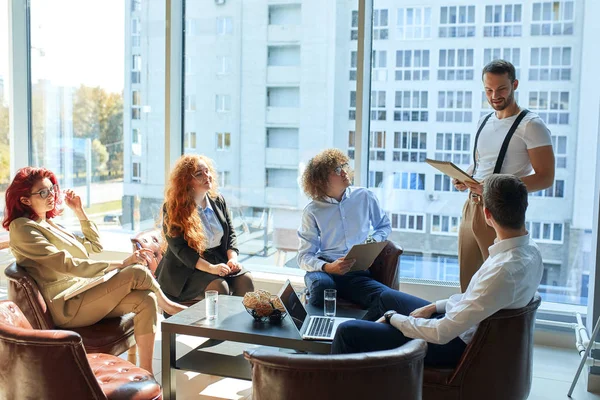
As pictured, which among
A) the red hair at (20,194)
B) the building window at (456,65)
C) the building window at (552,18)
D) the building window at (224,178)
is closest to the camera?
the red hair at (20,194)

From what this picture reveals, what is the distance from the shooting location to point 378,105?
15.7ft

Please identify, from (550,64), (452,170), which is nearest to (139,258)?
(452,170)

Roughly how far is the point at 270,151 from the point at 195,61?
1.02 m

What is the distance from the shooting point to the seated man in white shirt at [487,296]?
8.05ft

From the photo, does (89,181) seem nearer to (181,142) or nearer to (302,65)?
(181,142)

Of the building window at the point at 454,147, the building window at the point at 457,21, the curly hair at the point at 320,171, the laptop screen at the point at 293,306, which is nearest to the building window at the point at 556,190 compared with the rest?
the building window at the point at 454,147

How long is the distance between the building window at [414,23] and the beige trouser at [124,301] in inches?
101

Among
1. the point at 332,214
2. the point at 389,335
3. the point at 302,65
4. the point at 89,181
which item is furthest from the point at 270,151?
the point at 389,335

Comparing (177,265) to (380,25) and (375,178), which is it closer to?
(375,178)

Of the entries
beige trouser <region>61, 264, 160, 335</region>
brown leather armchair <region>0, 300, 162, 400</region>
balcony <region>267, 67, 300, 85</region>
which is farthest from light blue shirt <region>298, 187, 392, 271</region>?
brown leather armchair <region>0, 300, 162, 400</region>

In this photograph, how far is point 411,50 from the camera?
4656 mm

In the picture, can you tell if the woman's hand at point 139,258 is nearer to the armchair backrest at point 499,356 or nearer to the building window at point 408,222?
the building window at point 408,222

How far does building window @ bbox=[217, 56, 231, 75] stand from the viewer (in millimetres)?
5234

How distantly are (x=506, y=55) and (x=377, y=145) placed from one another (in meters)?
1.11
